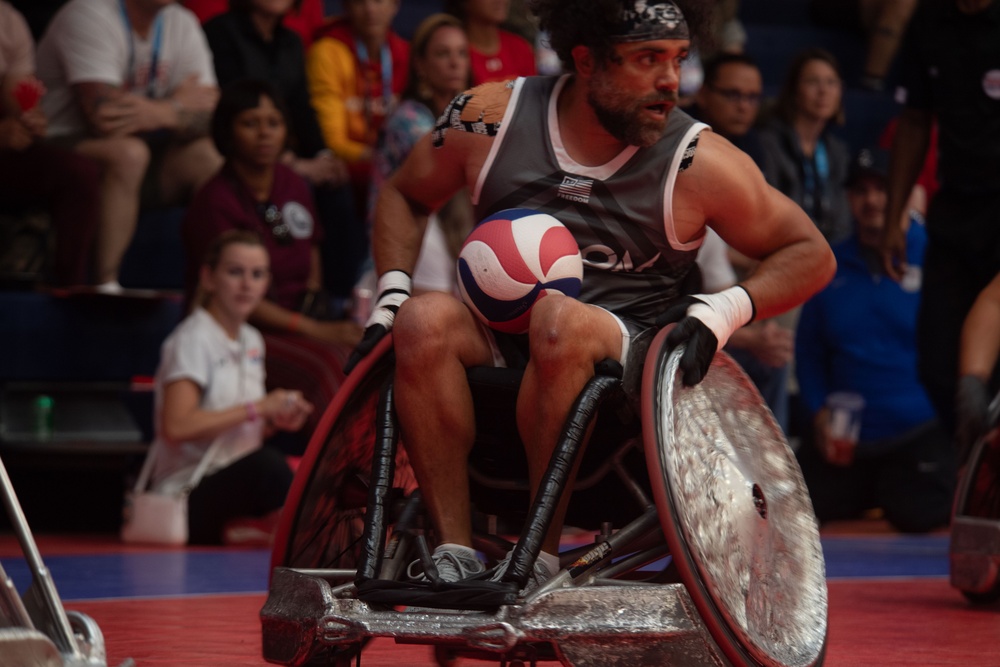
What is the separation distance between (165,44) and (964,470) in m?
4.54

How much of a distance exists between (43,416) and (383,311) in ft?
13.1

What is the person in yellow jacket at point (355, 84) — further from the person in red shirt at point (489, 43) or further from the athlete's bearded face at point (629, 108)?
the athlete's bearded face at point (629, 108)

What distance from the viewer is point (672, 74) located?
3.63 meters

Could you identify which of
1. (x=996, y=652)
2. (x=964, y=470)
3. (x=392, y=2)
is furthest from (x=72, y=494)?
(x=996, y=652)

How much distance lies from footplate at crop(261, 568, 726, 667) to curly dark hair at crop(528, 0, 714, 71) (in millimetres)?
1331

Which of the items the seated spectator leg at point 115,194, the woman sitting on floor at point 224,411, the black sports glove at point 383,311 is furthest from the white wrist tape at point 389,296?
the seated spectator leg at point 115,194

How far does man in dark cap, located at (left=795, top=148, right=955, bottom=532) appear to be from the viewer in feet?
26.5

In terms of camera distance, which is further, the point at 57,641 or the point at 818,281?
the point at 818,281

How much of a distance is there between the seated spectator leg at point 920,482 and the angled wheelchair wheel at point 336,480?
4960 millimetres

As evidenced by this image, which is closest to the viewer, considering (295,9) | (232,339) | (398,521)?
(398,521)

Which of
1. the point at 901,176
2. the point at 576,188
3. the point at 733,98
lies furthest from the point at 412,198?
the point at 733,98

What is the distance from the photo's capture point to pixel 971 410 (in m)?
5.07

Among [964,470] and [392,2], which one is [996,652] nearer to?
[964,470]

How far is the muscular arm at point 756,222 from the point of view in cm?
362
